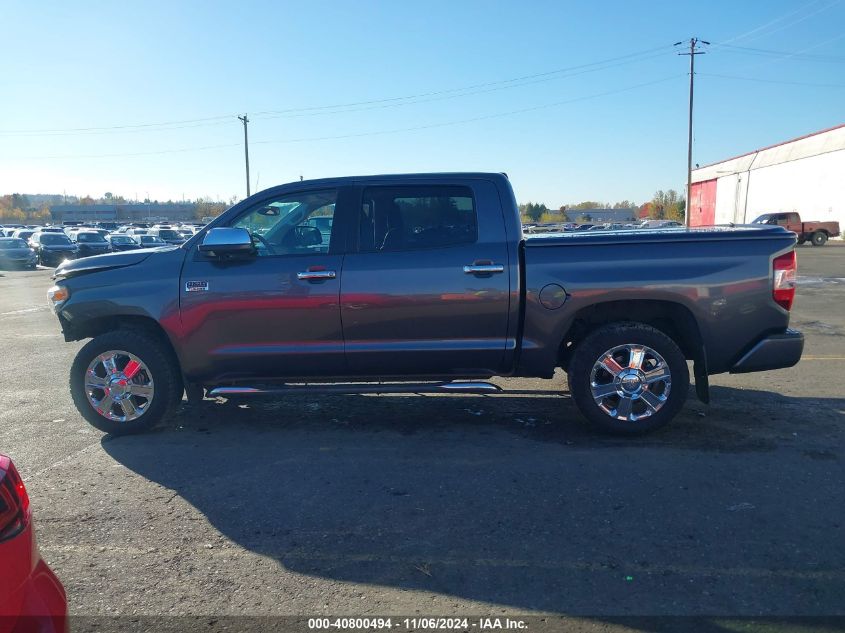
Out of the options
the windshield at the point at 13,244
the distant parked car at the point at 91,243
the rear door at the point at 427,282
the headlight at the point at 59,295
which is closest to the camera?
the rear door at the point at 427,282

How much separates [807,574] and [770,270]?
250 cm

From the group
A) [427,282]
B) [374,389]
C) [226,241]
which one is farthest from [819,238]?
[226,241]

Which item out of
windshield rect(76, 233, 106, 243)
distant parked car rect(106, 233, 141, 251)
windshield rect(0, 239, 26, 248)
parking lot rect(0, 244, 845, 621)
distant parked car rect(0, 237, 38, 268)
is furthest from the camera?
windshield rect(76, 233, 106, 243)

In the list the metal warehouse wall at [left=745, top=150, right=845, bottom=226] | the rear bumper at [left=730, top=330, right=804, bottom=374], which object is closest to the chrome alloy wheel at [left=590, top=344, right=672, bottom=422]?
the rear bumper at [left=730, top=330, right=804, bottom=374]

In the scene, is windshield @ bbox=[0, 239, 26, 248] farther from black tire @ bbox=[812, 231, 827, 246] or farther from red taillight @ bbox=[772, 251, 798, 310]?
black tire @ bbox=[812, 231, 827, 246]

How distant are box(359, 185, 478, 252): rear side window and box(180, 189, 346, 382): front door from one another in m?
0.30

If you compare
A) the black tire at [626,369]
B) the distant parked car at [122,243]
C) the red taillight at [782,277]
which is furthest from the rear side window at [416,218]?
the distant parked car at [122,243]

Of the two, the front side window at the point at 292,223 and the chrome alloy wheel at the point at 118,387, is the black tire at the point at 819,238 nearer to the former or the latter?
the front side window at the point at 292,223

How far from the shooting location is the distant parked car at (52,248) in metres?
31.3

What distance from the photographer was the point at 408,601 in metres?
3.00

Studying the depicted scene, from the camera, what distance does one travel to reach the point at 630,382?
16.5 feet

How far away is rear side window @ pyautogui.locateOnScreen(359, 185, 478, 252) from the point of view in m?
5.17

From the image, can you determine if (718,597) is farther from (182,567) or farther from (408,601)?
(182,567)

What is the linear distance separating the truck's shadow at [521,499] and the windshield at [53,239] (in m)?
30.3
